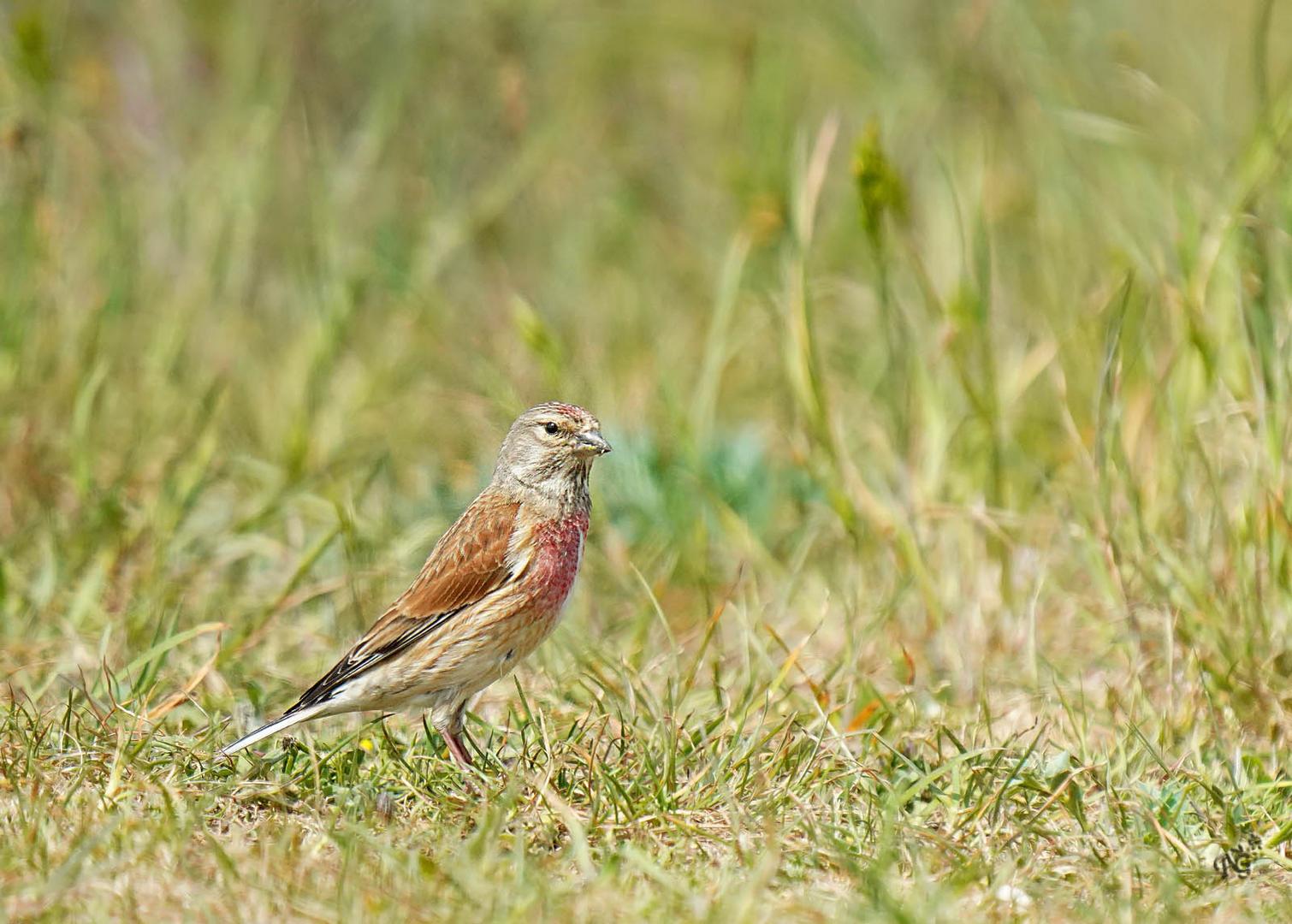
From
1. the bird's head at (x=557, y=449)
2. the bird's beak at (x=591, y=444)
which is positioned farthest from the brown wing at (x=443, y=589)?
the bird's beak at (x=591, y=444)

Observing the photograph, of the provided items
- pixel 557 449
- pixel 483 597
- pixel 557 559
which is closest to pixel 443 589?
pixel 483 597

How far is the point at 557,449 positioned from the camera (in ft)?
13.7

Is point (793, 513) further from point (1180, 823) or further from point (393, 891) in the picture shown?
point (393, 891)

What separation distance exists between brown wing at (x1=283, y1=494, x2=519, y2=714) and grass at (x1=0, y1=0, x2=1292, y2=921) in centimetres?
18

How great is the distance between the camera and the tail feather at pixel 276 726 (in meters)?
3.48

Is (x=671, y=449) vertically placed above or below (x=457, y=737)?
above

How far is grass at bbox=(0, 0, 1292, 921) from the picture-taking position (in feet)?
10.5

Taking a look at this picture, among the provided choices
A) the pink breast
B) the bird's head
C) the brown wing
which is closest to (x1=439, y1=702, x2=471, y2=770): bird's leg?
the brown wing

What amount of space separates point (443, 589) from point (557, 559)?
28 centimetres

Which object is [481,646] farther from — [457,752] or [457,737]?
[457,752]

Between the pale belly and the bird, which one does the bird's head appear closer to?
the bird

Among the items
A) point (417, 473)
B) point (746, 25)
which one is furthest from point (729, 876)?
point (746, 25)

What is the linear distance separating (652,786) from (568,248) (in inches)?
154

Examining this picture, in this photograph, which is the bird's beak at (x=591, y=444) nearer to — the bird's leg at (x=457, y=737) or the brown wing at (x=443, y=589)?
the brown wing at (x=443, y=589)
